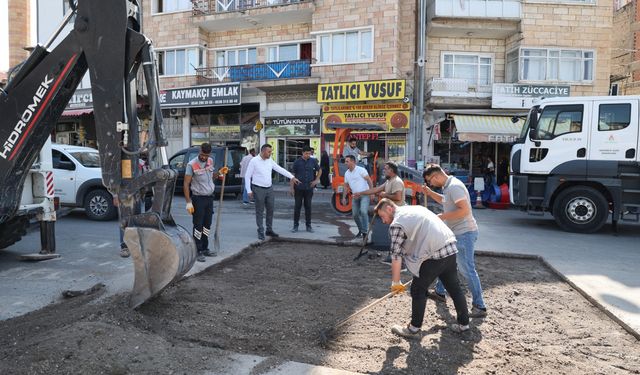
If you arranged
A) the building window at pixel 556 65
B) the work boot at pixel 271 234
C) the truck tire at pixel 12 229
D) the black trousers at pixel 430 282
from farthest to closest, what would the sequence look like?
1. the building window at pixel 556 65
2. the work boot at pixel 271 234
3. the truck tire at pixel 12 229
4. the black trousers at pixel 430 282

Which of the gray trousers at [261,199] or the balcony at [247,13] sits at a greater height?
the balcony at [247,13]

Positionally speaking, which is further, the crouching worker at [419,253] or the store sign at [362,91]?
the store sign at [362,91]

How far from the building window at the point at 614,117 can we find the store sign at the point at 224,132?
16.5 metres

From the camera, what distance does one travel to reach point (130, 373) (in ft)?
11.1

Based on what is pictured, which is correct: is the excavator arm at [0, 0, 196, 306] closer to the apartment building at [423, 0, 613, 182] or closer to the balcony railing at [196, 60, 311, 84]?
the apartment building at [423, 0, 613, 182]

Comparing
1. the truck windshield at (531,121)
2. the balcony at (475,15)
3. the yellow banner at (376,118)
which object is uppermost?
the balcony at (475,15)

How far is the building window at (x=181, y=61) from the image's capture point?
23.0m

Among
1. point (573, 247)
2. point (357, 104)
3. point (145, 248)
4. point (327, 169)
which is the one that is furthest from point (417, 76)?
point (145, 248)

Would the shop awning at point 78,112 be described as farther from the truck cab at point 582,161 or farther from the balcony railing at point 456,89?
the truck cab at point 582,161

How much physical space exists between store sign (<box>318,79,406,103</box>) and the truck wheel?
1145 cm

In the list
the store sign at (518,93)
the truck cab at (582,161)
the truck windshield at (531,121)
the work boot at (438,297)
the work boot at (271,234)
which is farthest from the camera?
the store sign at (518,93)

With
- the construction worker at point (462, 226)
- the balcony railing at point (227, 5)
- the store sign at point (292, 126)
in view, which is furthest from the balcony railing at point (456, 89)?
the construction worker at point (462, 226)

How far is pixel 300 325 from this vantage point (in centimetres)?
456

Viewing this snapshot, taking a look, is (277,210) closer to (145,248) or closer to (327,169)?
(327,169)
